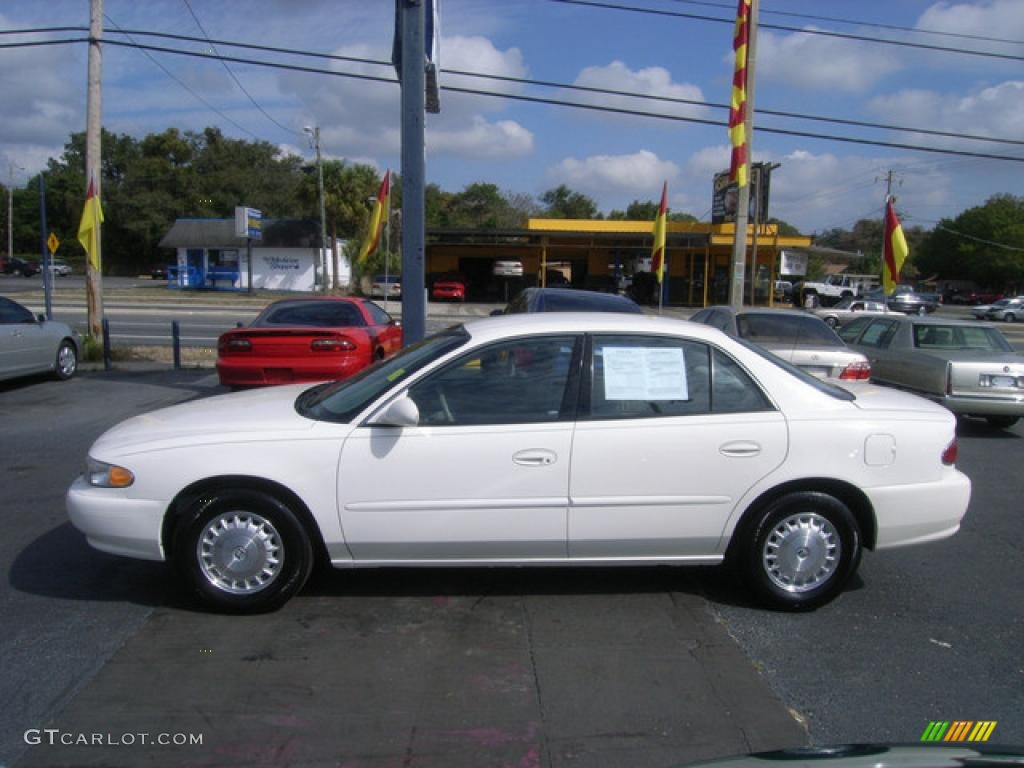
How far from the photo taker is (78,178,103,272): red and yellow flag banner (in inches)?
583

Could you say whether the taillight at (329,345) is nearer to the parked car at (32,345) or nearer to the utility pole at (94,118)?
the parked car at (32,345)

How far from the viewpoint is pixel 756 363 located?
4.69 m

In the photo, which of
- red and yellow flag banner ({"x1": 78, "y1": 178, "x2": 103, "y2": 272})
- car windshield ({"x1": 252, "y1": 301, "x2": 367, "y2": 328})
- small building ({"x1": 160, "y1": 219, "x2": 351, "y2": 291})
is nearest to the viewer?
car windshield ({"x1": 252, "y1": 301, "x2": 367, "y2": 328})

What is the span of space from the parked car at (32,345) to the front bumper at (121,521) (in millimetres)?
9038

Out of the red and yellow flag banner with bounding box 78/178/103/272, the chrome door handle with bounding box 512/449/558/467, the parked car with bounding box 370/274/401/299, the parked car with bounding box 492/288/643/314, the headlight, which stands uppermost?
the red and yellow flag banner with bounding box 78/178/103/272

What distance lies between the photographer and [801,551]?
15.1 feet

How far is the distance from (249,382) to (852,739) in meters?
7.98

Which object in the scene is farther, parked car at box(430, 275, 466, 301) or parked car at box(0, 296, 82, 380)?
parked car at box(430, 275, 466, 301)

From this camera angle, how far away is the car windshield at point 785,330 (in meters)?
10.6

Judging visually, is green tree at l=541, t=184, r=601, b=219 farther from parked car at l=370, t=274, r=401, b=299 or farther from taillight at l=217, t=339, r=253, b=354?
taillight at l=217, t=339, r=253, b=354

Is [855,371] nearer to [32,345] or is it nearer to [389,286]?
[32,345]

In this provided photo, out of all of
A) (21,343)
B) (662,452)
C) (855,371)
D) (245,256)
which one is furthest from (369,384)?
(245,256)

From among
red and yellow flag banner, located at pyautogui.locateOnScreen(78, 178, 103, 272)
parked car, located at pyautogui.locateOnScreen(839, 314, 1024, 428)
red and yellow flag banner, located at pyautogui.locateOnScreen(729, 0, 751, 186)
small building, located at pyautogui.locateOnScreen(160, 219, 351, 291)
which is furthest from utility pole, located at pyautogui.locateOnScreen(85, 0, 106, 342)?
small building, located at pyautogui.locateOnScreen(160, 219, 351, 291)

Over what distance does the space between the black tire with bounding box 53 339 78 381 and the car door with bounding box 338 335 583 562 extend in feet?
36.0
